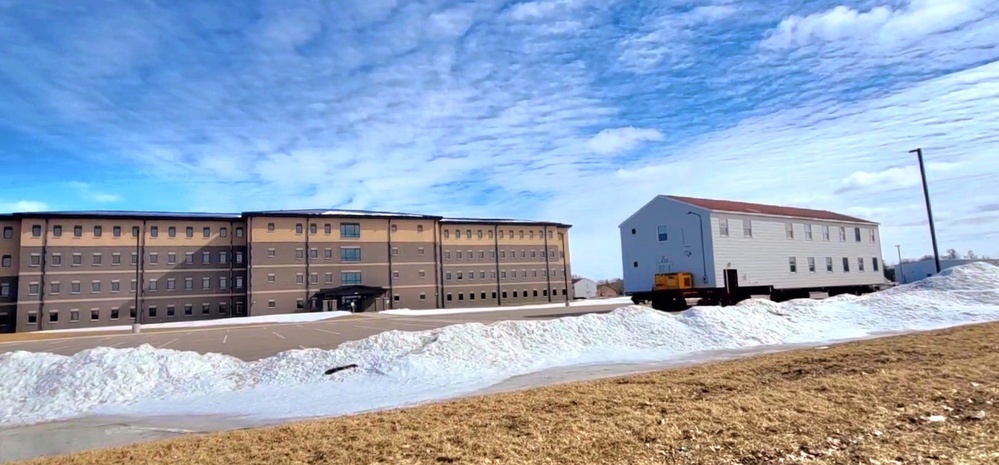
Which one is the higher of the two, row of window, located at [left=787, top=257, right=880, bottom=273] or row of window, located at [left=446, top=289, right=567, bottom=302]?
row of window, located at [left=787, top=257, right=880, bottom=273]

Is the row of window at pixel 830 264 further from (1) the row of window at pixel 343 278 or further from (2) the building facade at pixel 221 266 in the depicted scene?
(1) the row of window at pixel 343 278

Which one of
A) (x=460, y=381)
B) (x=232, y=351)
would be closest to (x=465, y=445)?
(x=460, y=381)

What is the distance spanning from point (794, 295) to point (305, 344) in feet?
96.9

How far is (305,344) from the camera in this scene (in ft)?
76.9

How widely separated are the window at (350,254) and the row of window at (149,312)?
12.1 m

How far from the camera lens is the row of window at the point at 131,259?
2329 inches

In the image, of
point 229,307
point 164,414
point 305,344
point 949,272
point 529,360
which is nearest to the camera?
point 164,414

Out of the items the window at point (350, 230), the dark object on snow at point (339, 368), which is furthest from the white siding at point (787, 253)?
the window at point (350, 230)

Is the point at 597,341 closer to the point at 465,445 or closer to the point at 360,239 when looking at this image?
the point at 465,445

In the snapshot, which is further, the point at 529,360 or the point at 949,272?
the point at 949,272

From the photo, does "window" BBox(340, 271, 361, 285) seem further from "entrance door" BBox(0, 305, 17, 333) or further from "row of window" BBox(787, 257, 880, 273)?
"row of window" BBox(787, 257, 880, 273)

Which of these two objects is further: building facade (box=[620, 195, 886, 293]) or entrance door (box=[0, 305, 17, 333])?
entrance door (box=[0, 305, 17, 333])

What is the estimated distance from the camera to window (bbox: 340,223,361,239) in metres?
68.9

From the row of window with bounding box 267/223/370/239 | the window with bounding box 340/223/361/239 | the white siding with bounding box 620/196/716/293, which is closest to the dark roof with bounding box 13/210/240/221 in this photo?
the row of window with bounding box 267/223/370/239
